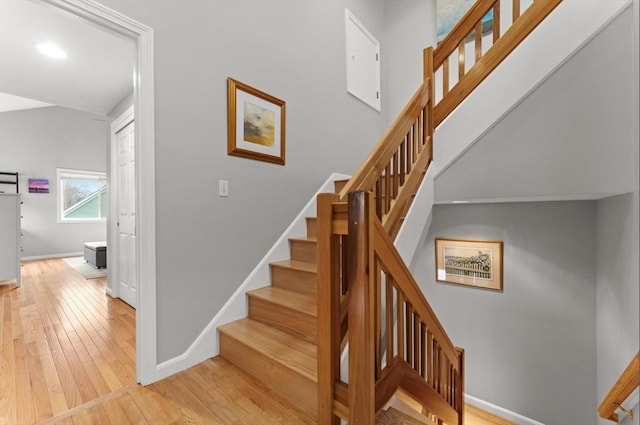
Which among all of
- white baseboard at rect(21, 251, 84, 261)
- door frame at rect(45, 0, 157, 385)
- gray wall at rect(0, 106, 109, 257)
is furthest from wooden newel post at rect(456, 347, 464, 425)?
white baseboard at rect(21, 251, 84, 261)

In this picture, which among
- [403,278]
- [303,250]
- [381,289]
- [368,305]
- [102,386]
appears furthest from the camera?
[303,250]

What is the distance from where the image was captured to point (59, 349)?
2055mm

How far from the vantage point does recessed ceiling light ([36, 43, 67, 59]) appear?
8.39 feet

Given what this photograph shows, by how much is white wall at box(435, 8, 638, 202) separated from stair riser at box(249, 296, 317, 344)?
4.76 ft

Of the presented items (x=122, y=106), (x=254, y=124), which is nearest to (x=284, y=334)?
(x=254, y=124)

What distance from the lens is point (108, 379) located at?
1.68 meters

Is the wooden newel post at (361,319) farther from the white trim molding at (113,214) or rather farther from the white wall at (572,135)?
the white trim molding at (113,214)

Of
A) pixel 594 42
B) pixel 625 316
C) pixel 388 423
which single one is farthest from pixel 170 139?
pixel 625 316

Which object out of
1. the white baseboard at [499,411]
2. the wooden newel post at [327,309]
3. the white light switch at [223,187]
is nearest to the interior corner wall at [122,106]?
the white light switch at [223,187]

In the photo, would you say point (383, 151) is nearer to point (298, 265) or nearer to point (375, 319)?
point (375, 319)

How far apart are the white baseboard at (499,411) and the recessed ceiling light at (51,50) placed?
5.79 m

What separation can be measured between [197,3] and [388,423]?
278 cm

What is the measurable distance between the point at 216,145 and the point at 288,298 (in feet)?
4.04

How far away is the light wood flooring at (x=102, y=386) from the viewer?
1354mm
